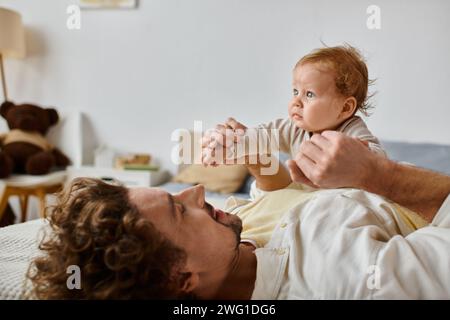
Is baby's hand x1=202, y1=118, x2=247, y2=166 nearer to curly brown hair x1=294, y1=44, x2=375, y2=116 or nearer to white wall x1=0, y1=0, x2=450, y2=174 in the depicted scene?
curly brown hair x1=294, y1=44, x2=375, y2=116

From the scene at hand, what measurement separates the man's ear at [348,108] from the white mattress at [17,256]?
0.57 metres

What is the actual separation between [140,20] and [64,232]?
63.6 inches

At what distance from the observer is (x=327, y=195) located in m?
0.80

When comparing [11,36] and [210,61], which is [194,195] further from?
[11,36]

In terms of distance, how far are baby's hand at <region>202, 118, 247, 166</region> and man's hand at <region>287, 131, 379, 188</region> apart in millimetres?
165

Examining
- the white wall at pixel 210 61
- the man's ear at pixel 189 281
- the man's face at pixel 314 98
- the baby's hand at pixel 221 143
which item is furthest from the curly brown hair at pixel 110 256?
the white wall at pixel 210 61

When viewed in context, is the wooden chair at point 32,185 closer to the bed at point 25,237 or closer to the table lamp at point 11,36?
the table lamp at point 11,36

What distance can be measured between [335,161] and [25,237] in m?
0.76

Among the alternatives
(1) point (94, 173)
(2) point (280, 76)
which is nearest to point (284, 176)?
(2) point (280, 76)

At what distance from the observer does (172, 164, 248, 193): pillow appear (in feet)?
6.82

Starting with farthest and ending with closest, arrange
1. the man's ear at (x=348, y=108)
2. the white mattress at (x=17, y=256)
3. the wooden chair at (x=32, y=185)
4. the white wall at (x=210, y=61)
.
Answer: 1. the wooden chair at (x=32, y=185)
2. the white wall at (x=210, y=61)
3. the man's ear at (x=348, y=108)
4. the white mattress at (x=17, y=256)

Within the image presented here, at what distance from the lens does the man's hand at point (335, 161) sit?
2.01ft

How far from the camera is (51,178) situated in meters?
2.43
